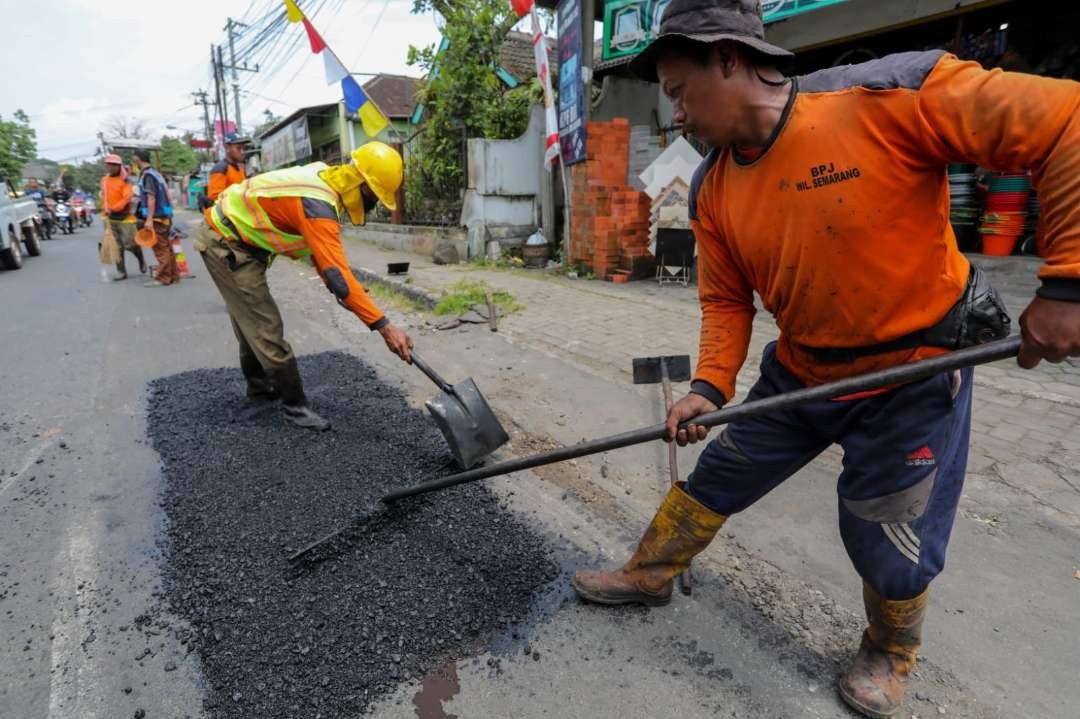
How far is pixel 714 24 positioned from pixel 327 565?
2.22 metres

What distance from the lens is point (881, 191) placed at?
1.27 m

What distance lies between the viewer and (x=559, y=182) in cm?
977

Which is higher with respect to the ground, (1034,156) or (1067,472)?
(1034,156)

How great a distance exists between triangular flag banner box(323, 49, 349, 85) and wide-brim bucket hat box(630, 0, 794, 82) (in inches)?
431

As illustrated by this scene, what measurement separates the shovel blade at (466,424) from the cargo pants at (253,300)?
1.19 meters

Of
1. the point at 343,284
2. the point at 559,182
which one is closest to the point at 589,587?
the point at 343,284

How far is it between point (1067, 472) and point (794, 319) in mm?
2385

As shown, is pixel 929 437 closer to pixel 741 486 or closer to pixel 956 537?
pixel 741 486

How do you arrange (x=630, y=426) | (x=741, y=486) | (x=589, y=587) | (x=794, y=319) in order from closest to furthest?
(x=794, y=319)
(x=741, y=486)
(x=589, y=587)
(x=630, y=426)

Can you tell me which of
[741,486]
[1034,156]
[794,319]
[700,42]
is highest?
[700,42]

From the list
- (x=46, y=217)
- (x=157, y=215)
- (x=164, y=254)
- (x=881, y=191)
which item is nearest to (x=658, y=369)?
(x=881, y=191)

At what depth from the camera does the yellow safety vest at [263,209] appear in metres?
3.06

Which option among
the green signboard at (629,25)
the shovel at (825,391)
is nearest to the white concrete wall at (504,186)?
the green signboard at (629,25)

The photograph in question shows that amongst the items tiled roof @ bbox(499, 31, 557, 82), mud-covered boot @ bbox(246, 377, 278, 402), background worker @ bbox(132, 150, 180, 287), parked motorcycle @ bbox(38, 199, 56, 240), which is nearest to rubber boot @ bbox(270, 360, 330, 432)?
mud-covered boot @ bbox(246, 377, 278, 402)
